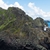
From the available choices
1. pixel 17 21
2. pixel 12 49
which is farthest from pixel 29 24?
pixel 12 49

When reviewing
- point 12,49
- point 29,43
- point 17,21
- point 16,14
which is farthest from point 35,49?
point 16,14

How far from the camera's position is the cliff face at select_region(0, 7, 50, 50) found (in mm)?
64188

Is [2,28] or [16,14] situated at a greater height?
[16,14]

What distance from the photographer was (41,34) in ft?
229

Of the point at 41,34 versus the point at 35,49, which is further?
the point at 41,34

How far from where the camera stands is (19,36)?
68938 mm

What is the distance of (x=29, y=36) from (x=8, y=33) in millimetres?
6971

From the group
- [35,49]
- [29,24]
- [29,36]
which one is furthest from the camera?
[29,24]

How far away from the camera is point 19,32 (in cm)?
7081

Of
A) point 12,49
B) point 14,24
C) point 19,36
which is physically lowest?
point 12,49

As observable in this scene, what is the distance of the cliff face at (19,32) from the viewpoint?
64188mm

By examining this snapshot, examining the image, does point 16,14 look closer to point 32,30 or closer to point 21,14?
point 21,14

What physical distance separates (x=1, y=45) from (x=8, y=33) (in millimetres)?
5980

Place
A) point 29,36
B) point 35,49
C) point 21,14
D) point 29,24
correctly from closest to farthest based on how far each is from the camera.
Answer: point 35,49
point 29,36
point 29,24
point 21,14
